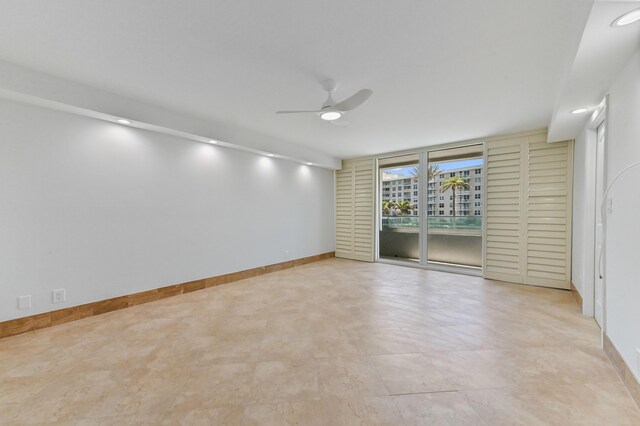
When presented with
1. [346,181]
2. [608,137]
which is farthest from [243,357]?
[346,181]

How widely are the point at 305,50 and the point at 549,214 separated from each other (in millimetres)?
4187

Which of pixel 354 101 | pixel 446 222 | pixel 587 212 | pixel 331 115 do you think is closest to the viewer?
pixel 354 101

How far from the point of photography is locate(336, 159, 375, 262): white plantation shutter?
600 centimetres

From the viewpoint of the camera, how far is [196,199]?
3.96m

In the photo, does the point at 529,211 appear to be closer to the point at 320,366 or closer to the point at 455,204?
the point at 455,204

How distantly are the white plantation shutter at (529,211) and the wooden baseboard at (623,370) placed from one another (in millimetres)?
2127

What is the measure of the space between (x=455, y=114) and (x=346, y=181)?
10.6ft

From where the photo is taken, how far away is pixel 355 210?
625cm

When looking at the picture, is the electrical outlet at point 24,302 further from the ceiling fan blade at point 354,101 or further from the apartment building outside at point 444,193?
the apartment building outside at point 444,193

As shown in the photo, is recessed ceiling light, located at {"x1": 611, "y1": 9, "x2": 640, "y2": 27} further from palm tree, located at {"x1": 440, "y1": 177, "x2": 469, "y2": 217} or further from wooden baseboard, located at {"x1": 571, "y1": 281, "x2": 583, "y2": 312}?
palm tree, located at {"x1": 440, "y1": 177, "x2": 469, "y2": 217}

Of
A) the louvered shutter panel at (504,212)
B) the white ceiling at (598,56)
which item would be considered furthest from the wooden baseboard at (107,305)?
the white ceiling at (598,56)

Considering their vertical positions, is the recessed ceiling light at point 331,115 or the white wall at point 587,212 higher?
the recessed ceiling light at point 331,115

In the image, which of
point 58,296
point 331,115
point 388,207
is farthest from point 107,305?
point 388,207

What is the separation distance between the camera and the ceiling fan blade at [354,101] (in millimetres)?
2246
